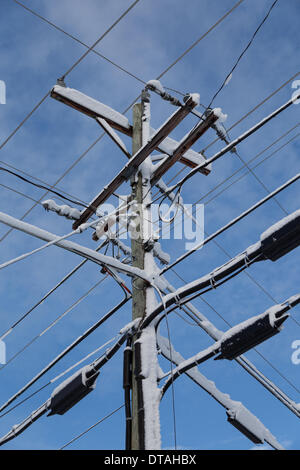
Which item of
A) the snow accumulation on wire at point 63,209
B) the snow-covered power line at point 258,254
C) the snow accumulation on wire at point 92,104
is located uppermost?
the snow accumulation on wire at point 92,104

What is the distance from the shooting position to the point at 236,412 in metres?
7.57

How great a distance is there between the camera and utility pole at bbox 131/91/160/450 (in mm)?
6137

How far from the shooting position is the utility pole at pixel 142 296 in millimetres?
6137

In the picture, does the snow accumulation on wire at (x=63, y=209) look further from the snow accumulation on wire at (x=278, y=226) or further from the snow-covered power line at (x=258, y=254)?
the snow accumulation on wire at (x=278, y=226)

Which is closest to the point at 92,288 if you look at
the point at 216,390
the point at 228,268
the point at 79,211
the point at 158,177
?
the point at 79,211

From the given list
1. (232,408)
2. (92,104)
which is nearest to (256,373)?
(232,408)

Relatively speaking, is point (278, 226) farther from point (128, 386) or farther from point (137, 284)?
point (128, 386)

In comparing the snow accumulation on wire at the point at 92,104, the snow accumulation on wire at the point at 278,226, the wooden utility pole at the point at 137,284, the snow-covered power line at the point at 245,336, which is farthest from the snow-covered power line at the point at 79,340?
the snow accumulation on wire at the point at 92,104

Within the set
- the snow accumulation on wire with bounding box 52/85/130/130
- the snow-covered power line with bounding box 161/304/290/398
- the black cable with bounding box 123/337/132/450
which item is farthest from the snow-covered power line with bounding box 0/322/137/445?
the snow accumulation on wire with bounding box 52/85/130/130

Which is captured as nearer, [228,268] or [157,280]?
[228,268]

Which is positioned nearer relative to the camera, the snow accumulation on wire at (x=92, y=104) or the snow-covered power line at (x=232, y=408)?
the snow-covered power line at (x=232, y=408)
